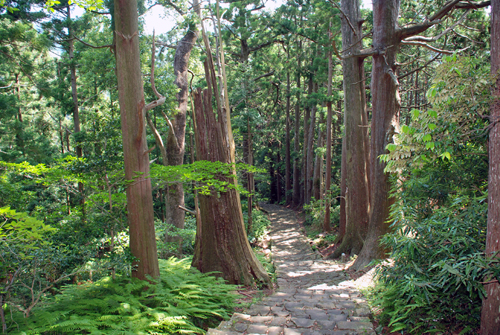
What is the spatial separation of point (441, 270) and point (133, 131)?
4.76 m

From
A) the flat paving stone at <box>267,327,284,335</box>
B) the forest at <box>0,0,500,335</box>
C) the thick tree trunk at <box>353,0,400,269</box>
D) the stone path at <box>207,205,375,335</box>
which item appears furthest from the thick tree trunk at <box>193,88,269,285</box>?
the thick tree trunk at <box>353,0,400,269</box>

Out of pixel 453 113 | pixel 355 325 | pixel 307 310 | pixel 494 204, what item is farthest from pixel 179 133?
pixel 494 204

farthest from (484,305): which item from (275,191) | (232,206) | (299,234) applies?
(275,191)

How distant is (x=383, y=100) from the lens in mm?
7883

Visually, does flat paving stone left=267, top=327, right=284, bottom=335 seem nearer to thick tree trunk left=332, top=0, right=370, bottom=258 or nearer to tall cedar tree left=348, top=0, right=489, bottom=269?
tall cedar tree left=348, top=0, right=489, bottom=269

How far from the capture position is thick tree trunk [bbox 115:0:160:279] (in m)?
5.03

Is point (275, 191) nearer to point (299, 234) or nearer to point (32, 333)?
point (299, 234)

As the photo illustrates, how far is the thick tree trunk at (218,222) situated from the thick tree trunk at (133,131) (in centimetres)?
165

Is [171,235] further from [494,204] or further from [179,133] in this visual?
[494,204]

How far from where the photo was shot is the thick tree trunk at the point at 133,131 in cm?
503

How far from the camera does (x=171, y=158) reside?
37.7ft

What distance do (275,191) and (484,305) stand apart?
109 feet

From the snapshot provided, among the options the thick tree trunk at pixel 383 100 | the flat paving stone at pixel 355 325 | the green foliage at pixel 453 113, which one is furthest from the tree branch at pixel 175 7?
the flat paving stone at pixel 355 325

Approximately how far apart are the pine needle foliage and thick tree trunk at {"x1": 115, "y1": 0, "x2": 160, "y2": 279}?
0.47 m
